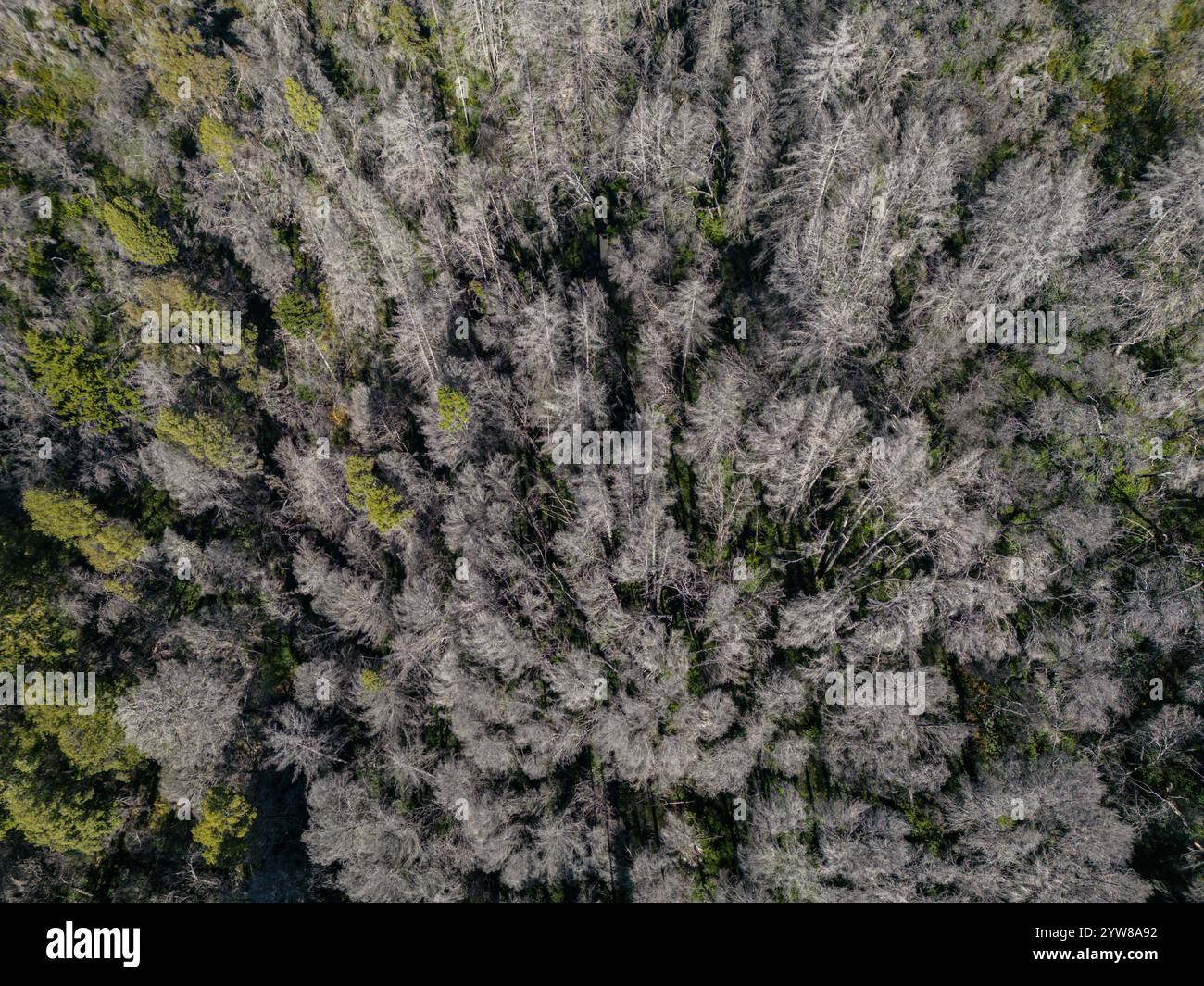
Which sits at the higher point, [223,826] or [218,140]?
[218,140]

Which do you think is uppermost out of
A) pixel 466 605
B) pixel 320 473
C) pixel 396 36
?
pixel 396 36

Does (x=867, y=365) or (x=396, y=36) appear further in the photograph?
(x=396, y=36)

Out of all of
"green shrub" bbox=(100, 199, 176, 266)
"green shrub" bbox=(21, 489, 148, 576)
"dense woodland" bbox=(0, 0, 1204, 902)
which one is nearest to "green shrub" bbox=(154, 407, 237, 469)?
"dense woodland" bbox=(0, 0, 1204, 902)

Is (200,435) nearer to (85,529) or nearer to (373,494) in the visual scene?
(85,529)

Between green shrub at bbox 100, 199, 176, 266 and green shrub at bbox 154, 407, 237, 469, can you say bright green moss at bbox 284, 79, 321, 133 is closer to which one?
green shrub at bbox 100, 199, 176, 266

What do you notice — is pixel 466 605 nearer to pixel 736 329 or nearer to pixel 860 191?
pixel 736 329

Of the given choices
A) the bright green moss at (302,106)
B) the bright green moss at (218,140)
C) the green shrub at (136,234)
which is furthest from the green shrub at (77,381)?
the bright green moss at (302,106)

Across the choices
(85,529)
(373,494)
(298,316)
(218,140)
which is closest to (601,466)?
(373,494)

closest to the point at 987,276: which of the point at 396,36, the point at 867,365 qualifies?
the point at 867,365
